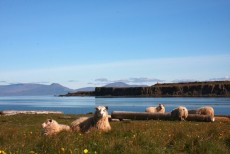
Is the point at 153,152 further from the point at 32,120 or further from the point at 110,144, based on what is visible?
the point at 32,120

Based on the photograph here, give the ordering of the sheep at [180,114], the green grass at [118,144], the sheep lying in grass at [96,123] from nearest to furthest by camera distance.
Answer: the green grass at [118,144]
the sheep lying in grass at [96,123]
the sheep at [180,114]

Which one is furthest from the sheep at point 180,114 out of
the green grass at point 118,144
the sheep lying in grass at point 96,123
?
the green grass at point 118,144

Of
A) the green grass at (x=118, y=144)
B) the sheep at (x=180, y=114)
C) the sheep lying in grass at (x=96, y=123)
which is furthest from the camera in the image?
the sheep at (x=180, y=114)

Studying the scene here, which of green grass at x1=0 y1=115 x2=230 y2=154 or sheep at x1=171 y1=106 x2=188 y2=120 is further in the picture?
sheep at x1=171 y1=106 x2=188 y2=120

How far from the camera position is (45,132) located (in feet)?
60.0

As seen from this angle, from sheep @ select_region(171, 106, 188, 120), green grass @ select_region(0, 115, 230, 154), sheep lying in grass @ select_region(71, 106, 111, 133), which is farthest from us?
sheep @ select_region(171, 106, 188, 120)

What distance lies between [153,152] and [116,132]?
3869 millimetres

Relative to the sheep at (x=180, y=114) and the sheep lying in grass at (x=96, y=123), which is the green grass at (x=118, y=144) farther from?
the sheep at (x=180, y=114)

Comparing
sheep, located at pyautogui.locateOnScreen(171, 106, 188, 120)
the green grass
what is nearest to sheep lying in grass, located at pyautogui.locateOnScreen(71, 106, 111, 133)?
the green grass

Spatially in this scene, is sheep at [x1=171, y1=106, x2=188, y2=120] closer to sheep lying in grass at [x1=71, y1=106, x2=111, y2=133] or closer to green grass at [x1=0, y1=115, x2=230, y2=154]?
sheep lying in grass at [x1=71, y1=106, x2=111, y2=133]

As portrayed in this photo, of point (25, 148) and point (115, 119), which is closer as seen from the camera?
point (25, 148)

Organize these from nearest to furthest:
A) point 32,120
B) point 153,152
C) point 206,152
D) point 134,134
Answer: point 153,152
point 206,152
point 134,134
point 32,120

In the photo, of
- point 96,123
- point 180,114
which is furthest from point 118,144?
point 180,114

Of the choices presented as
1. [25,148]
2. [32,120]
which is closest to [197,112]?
[32,120]
